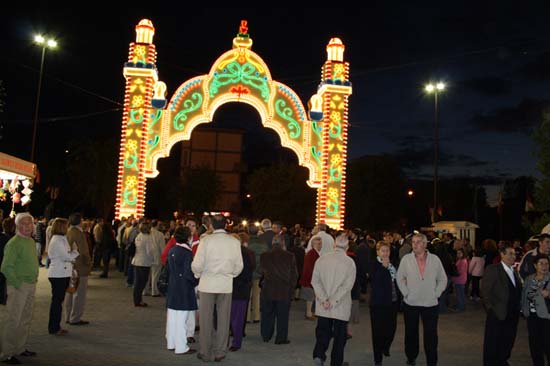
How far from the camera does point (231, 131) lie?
Answer: 6322cm

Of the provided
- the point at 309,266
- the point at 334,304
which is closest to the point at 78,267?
the point at 309,266

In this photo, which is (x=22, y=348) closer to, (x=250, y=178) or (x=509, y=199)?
(x=250, y=178)

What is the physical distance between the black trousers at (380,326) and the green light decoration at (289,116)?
61.2 feet

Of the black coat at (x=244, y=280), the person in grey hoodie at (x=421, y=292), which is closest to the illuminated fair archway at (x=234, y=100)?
the black coat at (x=244, y=280)

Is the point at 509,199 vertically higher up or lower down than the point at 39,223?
higher up

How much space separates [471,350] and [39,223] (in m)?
15.2

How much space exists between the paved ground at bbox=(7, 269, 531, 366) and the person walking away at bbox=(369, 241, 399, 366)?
1.26ft

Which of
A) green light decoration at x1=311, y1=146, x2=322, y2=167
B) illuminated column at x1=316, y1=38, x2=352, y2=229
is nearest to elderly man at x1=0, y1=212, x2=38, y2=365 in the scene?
illuminated column at x1=316, y1=38, x2=352, y2=229

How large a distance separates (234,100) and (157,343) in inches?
728

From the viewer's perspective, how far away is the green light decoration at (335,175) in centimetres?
2661

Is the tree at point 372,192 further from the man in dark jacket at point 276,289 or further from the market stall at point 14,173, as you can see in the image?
the man in dark jacket at point 276,289

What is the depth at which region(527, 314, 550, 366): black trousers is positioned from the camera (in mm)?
8039

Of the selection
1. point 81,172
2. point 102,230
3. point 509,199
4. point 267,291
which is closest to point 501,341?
point 267,291

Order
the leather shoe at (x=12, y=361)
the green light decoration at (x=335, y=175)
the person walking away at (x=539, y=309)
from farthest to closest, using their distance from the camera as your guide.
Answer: the green light decoration at (x=335, y=175) < the person walking away at (x=539, y=309) < the leather shoe at (x=12, y=361)
